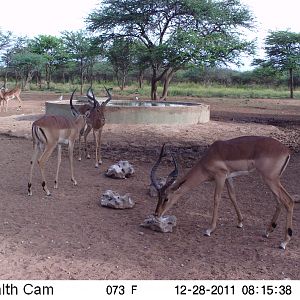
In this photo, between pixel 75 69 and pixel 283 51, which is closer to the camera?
pixel 283 51

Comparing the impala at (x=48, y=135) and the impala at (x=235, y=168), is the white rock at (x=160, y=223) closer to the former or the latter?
the impala at (x=235, y=168)

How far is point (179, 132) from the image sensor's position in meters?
13.2

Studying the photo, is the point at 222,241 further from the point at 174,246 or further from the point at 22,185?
the point at 22,185

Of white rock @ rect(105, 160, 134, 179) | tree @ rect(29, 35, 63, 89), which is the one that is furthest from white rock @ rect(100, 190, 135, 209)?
tree @ rect(29, 35, 63, 89)

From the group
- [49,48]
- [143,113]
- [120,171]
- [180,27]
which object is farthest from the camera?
[49,48]

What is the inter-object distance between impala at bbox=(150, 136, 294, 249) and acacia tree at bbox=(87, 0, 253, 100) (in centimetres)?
1751

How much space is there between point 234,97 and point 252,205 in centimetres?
2905

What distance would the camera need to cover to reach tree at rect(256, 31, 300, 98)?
36.5 m

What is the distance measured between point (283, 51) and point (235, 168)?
34863mm

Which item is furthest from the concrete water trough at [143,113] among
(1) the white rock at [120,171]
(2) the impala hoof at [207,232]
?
(2) the impala hoof at [207,232]

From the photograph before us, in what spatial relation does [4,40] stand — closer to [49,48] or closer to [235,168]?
[49,48]

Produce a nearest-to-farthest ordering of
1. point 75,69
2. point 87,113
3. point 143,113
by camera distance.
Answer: point 87,113
point 143,113
point 75,69

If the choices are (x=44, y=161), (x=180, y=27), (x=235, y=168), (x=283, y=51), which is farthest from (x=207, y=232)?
(x=283, y=51)

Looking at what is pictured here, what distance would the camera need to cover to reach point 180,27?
24.2 m
